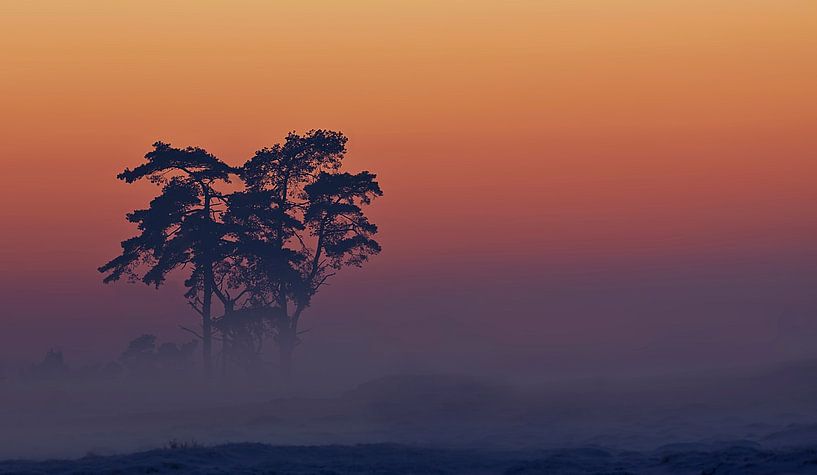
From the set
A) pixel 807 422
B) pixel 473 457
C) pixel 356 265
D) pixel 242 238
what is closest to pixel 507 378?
pixel 356 265

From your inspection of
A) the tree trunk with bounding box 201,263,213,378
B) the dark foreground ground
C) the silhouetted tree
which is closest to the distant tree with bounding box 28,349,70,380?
the silhouetted tree

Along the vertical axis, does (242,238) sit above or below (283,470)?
above

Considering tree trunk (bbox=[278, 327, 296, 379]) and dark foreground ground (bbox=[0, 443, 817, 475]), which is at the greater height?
tree trunk (bbox=[278, 327, 296, 379])

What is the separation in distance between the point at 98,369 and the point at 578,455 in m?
57.5

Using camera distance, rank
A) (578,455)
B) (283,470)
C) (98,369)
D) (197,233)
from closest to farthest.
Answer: (283,470) < (578,455) < (197,233) < (98,369)

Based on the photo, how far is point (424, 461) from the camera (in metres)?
34.7

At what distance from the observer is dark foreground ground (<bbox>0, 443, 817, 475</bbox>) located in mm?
31391

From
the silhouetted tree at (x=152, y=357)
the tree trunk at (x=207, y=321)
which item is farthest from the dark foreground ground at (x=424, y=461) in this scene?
the silhouetted tree at (x=152, y=357)

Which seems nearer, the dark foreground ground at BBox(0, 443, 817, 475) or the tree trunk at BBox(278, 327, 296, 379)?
the dark foreground ground at BBox(0, 443, 817, 475)

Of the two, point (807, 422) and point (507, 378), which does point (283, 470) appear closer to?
point (807, 422)

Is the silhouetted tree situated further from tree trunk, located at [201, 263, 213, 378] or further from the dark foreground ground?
the dark foreground ground

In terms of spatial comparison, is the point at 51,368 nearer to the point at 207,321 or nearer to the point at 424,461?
the point at 207,321

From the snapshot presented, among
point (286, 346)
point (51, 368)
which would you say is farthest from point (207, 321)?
point (51, 368)

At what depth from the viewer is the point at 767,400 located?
5466 cm
